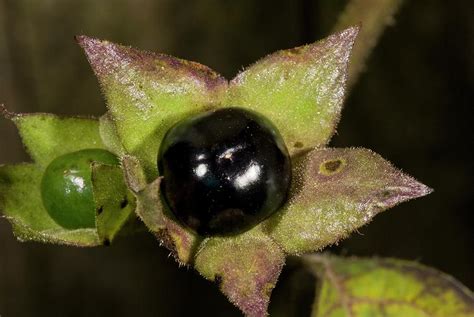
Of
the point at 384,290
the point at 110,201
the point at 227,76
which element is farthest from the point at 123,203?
the point at 227,76

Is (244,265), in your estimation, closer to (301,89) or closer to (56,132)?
(301,89)

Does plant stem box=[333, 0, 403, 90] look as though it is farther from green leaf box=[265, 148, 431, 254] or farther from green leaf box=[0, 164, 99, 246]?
green leaf box=[0, 164, 99, 246]

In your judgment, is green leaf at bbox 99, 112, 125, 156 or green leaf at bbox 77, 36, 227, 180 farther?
green leaf at bbox 99, 112, 125, 156

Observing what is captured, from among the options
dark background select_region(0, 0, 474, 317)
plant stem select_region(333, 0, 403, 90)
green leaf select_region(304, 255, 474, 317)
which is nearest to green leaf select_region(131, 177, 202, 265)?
green leaf select_region(304, 255, 474, 317)

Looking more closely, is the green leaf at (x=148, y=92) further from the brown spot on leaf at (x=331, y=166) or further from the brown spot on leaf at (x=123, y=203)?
the brown spot on leaf at (x=331, y=166)

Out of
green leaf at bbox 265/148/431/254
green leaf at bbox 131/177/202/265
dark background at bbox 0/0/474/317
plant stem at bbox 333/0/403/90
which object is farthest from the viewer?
dark background at bbox 0/0/474/317

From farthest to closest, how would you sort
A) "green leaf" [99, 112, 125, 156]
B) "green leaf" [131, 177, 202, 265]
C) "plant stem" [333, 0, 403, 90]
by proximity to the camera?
"plant stem" [333, 0, 403, 90]
"green leaf" [99, 112, 125, 156]
"green leaf" [131, 177, 202, 265]
